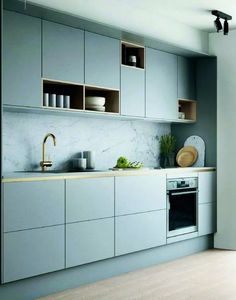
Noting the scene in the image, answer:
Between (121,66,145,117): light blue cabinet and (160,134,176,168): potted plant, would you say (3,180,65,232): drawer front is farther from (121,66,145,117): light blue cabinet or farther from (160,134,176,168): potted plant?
(160,134,176,168): potted plant

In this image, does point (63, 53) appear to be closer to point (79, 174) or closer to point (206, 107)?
point (79, 174)

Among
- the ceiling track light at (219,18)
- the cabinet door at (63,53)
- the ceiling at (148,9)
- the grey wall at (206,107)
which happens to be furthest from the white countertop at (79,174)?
the ceiling track light at (219,18)

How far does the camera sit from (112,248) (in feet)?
16.7

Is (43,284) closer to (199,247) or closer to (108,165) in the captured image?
(108,165)

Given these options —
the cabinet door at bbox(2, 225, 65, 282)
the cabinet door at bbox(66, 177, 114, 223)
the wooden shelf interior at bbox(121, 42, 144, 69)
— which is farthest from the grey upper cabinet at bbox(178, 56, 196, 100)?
the cabinet door at bbox(2, 225, 65, 282)

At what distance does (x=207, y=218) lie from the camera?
21.4 feet

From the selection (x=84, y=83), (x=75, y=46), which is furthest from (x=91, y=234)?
(x=75, y=46)

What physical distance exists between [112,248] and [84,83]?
60.6 inches

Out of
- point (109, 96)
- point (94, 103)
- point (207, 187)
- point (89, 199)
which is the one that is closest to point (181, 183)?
point (207, 187)

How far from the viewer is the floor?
447cm

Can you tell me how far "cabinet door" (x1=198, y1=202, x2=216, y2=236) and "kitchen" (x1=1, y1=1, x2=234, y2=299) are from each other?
2 centimetres

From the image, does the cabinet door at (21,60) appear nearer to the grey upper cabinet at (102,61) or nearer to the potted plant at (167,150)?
the grey upper cabinet at (102,61)

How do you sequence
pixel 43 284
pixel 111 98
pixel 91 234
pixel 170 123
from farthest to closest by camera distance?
pixel 170 123
pixel 111 98
pixel 91 234
pixel 43 284

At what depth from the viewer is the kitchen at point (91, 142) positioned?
14.4 feet
